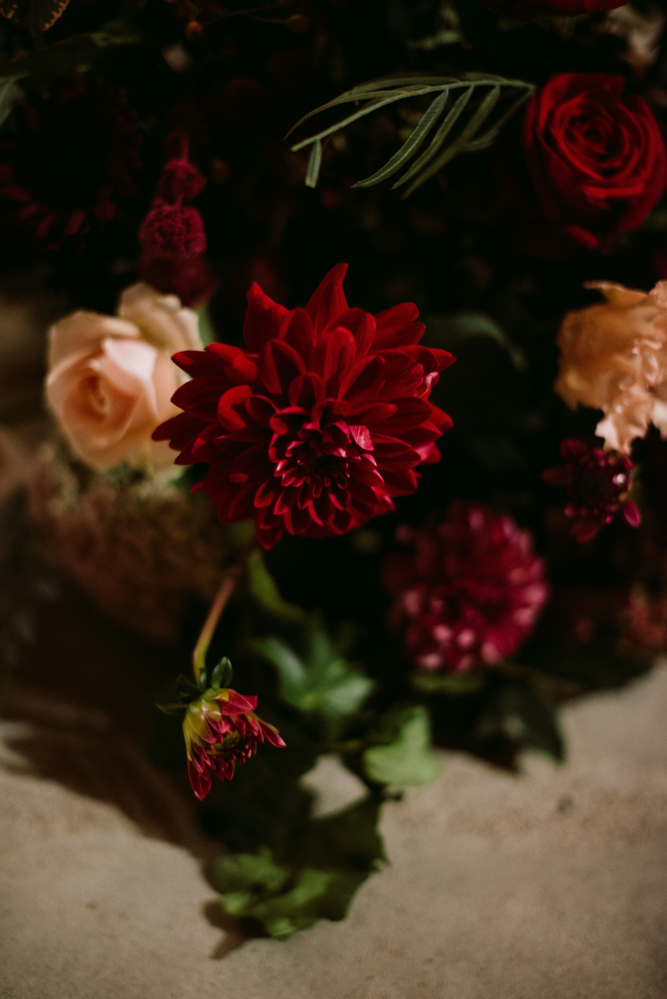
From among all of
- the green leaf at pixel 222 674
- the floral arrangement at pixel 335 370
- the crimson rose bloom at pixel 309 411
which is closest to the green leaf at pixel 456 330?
the floral arrangement at pixel 335 370

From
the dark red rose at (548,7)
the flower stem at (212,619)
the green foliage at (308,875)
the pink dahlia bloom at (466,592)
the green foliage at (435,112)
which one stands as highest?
the dark red rose at (548,7)

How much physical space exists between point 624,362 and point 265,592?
0.26 metres

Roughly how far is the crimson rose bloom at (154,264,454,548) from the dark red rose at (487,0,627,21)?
18 cm

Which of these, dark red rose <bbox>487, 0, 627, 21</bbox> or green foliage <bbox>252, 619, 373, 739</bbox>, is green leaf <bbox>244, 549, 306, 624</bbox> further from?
dark red rose <bbox>487, 0, 627, 21</bbox>

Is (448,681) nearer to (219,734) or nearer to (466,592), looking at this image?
(466,592)

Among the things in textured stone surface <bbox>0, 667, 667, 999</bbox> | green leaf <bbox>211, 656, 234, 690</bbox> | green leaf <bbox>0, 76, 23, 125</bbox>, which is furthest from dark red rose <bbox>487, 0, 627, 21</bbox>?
textured stone surface <bbox>0, 667, 667, 999</bbox>

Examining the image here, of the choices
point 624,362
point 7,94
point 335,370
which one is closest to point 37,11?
point 7,94

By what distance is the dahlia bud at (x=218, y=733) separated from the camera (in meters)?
0.30

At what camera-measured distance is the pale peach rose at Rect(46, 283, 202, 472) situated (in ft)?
1.26

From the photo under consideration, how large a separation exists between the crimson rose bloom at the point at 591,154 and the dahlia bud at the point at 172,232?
0.19m

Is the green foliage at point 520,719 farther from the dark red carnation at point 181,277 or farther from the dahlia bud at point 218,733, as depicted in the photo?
the dark red carnation at point 181,277

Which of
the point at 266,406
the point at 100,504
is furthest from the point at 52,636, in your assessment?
the point at 266,406

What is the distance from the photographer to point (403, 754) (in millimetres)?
417

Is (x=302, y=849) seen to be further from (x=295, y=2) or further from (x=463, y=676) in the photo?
(x=295, y=2)
